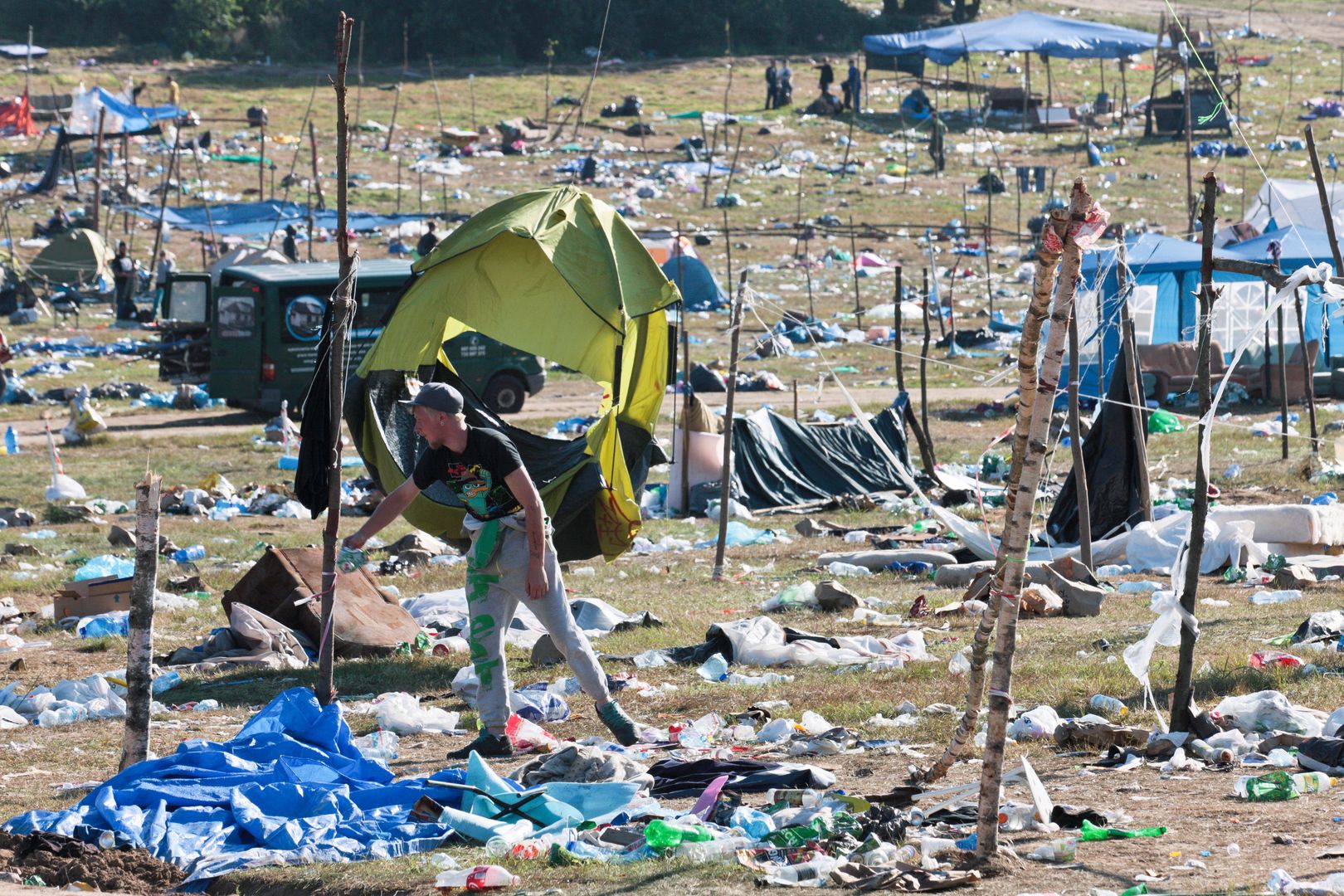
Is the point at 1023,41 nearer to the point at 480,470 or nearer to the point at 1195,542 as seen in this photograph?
the point at 1195,542

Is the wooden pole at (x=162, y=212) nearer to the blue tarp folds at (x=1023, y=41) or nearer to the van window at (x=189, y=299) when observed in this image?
the van window at (x=189, y=299)

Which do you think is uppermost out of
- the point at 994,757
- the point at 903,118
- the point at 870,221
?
the point at 903,118

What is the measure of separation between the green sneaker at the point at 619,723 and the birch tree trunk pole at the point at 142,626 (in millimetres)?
1767

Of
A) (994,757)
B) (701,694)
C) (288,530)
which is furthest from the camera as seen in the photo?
(288,530)

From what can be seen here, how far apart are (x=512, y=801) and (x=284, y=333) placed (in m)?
15.1

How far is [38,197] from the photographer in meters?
34.4

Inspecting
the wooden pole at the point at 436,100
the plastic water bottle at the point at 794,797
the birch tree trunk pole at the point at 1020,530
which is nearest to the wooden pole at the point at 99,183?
the wooden pole at the point at 436,100

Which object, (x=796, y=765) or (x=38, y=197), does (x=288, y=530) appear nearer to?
(x=796, y=765)

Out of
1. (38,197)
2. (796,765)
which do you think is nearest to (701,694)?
(796,765)

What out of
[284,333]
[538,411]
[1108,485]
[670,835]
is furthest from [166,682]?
[538,411]

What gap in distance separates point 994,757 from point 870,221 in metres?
31.1

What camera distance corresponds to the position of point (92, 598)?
10.0 metres

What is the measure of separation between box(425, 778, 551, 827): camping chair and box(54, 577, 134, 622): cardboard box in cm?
532

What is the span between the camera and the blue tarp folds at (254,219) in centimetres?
3091
